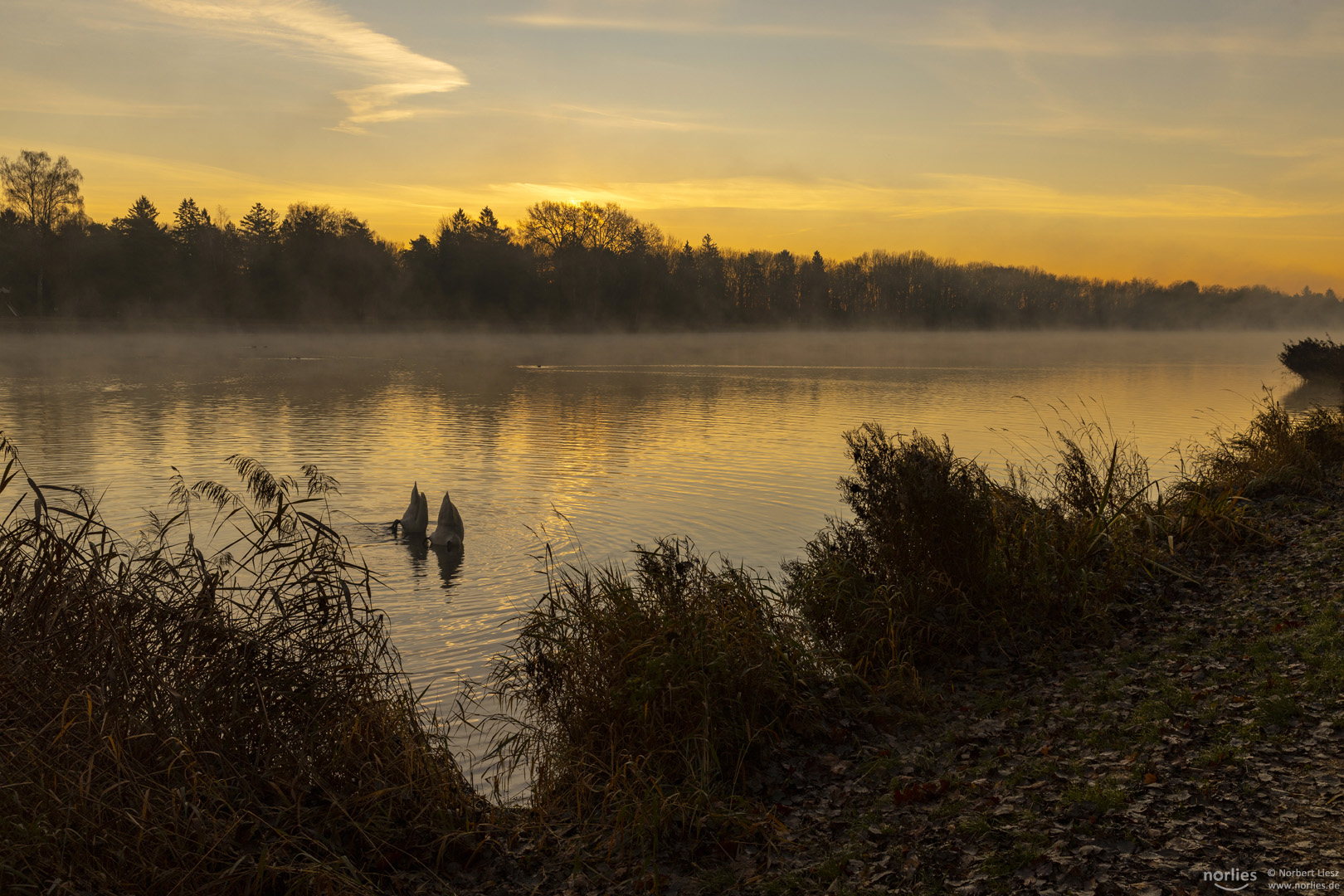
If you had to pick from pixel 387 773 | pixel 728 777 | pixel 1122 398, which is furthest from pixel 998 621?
pixel 1122 398

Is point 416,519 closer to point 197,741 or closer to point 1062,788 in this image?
point 197,741

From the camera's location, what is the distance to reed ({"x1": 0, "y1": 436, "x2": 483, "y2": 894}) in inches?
180

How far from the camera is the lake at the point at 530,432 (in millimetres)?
13945

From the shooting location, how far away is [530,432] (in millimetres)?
27156

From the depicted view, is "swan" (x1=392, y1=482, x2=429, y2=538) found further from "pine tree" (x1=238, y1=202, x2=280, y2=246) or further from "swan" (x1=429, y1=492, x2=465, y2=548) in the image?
"pine tree" (x1=238, y1=202, x2=280, y2=246)

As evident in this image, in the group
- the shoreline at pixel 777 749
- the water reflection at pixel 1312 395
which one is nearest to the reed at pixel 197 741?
the shoreline at pixel 777 749

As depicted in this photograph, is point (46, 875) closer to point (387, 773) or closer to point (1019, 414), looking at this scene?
point (387, 773)

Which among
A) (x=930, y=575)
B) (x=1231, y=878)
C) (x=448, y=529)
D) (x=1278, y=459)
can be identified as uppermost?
(x=1278, y=459)

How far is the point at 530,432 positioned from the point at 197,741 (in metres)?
22.1

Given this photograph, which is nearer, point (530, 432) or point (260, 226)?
point (530, 432)

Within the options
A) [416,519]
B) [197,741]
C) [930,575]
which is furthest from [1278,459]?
[197,741]

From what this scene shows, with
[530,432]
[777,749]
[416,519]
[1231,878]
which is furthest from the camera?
[530,432]

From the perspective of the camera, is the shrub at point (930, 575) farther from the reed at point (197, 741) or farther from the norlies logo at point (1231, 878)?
the reed at point (197, 741)

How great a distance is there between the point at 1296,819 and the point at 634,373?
49106 millimetres
